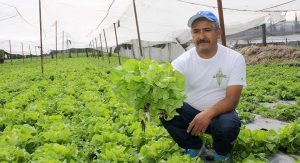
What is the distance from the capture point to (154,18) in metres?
14.5

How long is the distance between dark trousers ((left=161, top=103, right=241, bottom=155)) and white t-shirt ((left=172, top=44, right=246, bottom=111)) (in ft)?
0.54

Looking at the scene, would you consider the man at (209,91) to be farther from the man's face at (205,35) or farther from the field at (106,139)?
the field at (106,139)

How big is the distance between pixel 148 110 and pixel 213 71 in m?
0.82

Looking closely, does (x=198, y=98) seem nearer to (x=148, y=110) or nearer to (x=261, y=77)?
(x=148, y=110)

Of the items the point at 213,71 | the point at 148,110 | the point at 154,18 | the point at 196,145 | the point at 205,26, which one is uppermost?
the point at 154,18

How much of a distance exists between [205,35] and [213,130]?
0.99 meters

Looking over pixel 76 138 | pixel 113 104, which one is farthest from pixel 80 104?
pixel 76 138

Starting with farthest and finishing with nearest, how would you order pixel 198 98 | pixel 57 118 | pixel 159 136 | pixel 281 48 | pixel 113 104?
pixel 281 48, pixel 113 104, pixel 57 118, pixel 159 136, pixel 198 98

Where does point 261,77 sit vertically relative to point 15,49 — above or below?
below

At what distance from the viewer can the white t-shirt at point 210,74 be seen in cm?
393

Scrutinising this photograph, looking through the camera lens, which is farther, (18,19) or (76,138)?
(18,19)

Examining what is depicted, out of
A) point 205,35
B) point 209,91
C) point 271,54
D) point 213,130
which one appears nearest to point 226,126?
point 213,130

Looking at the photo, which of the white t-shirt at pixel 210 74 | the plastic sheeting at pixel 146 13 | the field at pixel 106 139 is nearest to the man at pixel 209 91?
the white t-shirt at pixel 210 74

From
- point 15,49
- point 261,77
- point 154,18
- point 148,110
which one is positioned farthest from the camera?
point 15,49
